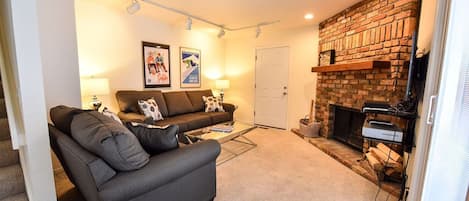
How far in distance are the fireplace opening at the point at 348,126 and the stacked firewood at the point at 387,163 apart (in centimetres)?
68

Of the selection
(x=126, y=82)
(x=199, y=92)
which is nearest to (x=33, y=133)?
(x=126, y=82)

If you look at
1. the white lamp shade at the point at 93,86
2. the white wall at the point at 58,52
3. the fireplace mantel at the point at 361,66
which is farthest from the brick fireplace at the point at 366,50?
the white wall at the point at 58,52

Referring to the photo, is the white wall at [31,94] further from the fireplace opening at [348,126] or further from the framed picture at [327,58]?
the framed picture at [327,58]

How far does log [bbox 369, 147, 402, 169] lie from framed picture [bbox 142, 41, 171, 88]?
371cm

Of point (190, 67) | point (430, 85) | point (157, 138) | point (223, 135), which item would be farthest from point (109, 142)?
point (190, 67)

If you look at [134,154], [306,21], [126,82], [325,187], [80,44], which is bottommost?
[325,187]

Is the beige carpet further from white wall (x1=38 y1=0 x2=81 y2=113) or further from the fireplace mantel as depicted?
white wall (x1=38 y1=0 x2=81 y2=113)

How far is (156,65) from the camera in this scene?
13.3ft

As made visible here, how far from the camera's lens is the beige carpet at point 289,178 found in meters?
2.08

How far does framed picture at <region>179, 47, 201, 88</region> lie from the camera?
4562 mm

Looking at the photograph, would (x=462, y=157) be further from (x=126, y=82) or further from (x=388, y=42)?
(x=126, y=82)

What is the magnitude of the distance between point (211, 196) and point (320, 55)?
10.6ft

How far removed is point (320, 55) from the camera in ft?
12.8

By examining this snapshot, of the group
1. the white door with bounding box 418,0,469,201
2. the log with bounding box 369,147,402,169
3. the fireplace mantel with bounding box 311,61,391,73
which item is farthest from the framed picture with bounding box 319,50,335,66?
the white door with bounding box 418,0,469,201
